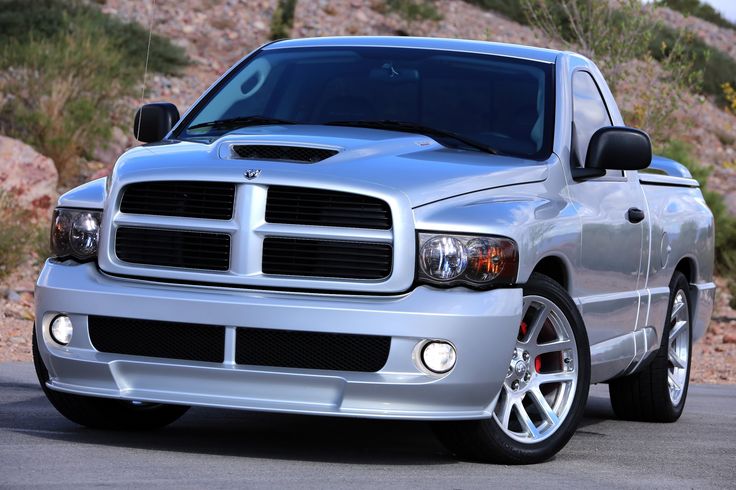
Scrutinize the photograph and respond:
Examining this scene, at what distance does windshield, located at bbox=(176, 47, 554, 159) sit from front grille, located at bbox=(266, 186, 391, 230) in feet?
3.63

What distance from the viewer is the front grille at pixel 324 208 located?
571cm

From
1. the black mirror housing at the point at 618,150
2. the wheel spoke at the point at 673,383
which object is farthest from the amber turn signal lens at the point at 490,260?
the wheel spoke at the point at 673,383

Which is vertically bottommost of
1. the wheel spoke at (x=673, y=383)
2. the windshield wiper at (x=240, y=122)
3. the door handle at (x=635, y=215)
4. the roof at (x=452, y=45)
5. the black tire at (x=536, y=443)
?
the wheel spoke at (x=673, y=383)

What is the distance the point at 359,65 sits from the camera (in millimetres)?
7445

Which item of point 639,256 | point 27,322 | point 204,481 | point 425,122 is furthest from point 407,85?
point 27,322

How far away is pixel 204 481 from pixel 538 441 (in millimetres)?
1492

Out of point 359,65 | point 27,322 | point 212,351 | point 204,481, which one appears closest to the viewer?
point 204,481

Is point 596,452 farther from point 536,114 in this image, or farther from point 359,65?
point 359,65

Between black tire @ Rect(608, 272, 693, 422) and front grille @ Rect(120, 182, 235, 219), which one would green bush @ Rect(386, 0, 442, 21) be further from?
front grille @ Rect(120, 182, 235, 219)

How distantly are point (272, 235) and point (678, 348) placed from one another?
373cm

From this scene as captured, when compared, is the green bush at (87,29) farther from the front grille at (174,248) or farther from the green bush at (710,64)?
the front grille at (174,248)

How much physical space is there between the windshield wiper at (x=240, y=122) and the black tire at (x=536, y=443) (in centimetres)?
164

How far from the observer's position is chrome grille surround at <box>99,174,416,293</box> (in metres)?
5.64

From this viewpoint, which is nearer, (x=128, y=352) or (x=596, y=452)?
(x=128, y=352)
